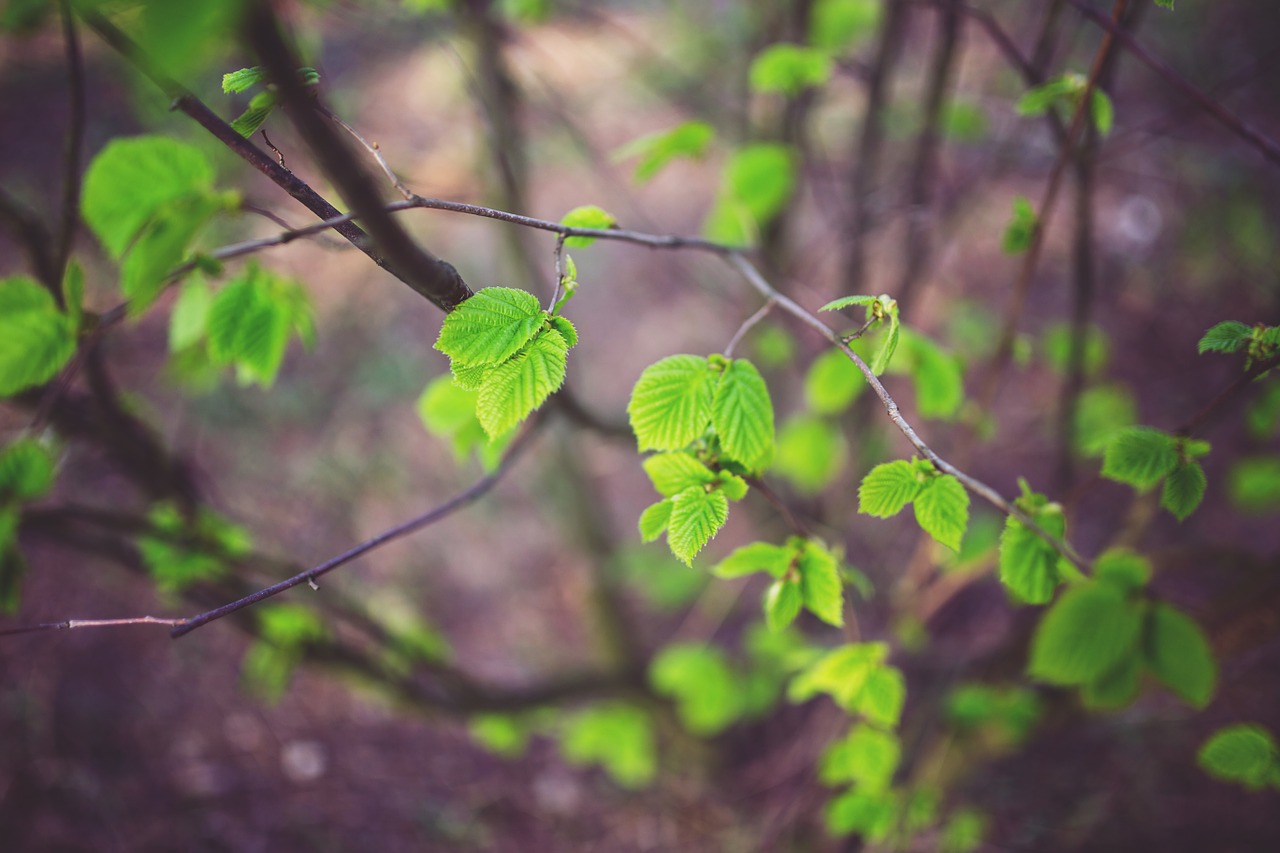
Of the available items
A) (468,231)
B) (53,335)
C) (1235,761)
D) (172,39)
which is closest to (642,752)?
(1235,761)

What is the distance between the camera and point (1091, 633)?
1.26 meters

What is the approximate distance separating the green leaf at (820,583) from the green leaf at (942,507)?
7.1 inches

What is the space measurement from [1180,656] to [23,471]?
7.66 ft

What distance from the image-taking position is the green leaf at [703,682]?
2533 mm

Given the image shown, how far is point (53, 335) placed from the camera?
1004 millimetres

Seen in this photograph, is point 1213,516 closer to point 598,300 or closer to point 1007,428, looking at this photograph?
point 1007,428

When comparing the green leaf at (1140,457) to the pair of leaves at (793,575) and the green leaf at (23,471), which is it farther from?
the green leaf at (23,471)

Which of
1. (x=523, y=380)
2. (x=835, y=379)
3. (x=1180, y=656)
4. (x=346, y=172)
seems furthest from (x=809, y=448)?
(x=346, y=172)

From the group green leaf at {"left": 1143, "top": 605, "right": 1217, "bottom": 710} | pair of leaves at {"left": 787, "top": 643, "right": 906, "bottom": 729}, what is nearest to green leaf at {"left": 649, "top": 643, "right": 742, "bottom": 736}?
pair of leaves at {"left": 787, "top": 643, "right": 906, "bottom": 729}

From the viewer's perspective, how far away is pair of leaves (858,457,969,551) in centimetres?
87

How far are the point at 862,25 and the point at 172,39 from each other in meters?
2.84

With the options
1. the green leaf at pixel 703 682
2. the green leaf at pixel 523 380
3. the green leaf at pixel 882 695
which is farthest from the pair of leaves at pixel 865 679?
the green leaf at pixel 703 682

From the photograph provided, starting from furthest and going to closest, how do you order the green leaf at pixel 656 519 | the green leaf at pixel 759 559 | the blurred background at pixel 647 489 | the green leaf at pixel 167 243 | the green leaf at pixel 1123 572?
the blurred background at pixel 647 489 → the green leaf at pixel 1123 572 → the green leaf at pixel 759 559 → the green leaf at pixel 656 519 → the green leaf at pixel 167 243

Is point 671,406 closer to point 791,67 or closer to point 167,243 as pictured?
point 167,243
